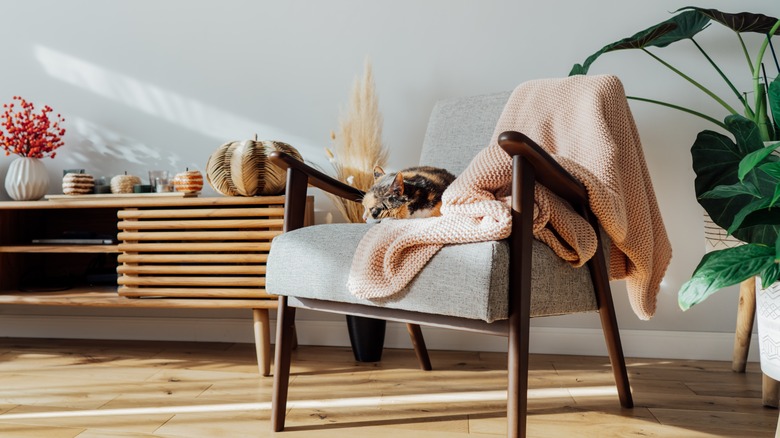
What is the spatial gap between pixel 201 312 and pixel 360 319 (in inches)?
29.0

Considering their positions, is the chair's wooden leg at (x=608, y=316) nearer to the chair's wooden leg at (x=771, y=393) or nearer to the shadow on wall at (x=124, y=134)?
the chair's wooden leg at (x=771, y=393)

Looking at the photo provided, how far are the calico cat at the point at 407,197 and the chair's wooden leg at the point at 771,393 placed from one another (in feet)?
3.17

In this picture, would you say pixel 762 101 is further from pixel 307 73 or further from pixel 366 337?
pixel 307 73

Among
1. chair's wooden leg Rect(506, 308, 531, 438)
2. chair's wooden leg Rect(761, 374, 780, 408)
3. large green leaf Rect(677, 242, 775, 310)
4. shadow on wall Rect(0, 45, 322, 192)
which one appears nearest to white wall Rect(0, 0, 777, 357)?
shadow on wall Rect(0, 45, 322, 192)

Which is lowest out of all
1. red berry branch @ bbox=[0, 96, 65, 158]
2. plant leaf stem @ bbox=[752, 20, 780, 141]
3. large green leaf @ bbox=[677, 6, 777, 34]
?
red berry branch @ bbox=[0, 96, 65, 158]

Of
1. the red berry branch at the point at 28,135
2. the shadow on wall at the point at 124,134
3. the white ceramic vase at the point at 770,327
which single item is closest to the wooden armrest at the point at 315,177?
the shadow on wall at the point at 124,134

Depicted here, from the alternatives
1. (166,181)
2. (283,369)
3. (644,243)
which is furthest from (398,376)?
(166,181)

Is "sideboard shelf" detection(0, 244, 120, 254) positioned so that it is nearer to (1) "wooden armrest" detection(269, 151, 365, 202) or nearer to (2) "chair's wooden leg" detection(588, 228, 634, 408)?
(1) "wooden armrest" detection(269, 151, 365, 202)

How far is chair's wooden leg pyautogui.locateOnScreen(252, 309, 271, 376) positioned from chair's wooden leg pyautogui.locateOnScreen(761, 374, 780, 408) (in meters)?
1.39

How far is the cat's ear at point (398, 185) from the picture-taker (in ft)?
4.68

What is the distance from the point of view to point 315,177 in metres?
1.56

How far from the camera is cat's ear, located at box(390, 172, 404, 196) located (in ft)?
4.68

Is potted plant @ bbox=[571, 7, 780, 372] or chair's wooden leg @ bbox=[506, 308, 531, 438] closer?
chair's wooden leg @ bbox=[506, 308, 531, 438]

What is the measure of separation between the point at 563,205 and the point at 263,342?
43.4 inches
